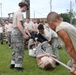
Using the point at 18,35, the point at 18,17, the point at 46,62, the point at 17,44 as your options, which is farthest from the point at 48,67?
the point at 18,17

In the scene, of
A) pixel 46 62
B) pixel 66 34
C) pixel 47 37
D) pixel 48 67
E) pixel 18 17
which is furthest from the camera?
pixel 47 37

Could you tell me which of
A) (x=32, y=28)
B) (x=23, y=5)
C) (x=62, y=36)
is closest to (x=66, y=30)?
(x=62, y=36)

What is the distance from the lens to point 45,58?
8961mm

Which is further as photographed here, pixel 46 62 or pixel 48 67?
pixel 48 67

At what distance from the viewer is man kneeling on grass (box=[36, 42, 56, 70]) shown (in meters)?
8.95

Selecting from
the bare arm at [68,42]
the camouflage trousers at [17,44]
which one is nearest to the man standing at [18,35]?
the camouflage trousers at [17,44]

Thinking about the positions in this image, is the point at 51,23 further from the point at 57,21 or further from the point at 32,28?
the point at 32,28

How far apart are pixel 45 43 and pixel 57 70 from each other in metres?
1.05

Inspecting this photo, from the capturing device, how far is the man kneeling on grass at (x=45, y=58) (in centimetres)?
895

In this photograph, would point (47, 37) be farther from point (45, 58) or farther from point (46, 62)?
point (46, 62)

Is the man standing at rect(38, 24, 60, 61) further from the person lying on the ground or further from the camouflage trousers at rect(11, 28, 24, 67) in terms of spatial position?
the camouflage trousers at rect(11, 28, 24, 67)

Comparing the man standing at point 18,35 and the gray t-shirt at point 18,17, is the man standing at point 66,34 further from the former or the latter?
the gray t-shirt at point 18,17

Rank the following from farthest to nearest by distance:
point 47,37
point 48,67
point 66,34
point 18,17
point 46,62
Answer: point 47,37, point 48,67, point 46,62, point 18,17, point 66,34

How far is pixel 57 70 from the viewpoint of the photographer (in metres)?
9.12
